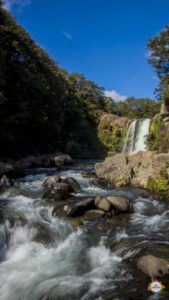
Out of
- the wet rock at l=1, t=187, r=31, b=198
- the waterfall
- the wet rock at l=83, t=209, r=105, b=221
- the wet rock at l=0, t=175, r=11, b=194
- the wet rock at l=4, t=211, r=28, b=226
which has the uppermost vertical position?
the waterfall

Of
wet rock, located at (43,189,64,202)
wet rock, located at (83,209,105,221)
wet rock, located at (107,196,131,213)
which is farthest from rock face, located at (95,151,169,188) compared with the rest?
wet rock, located at (83,209,105,221)

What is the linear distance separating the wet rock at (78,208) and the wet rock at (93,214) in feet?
0.75

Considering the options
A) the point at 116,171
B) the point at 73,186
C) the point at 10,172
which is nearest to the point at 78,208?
the point at 73,186

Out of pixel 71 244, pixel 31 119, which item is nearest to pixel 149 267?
pixel 71 244

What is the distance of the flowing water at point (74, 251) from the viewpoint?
591cm

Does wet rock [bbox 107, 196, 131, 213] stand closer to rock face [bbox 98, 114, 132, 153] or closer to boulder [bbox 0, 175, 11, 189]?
boulder [bbox 0, 175, 11, 189]

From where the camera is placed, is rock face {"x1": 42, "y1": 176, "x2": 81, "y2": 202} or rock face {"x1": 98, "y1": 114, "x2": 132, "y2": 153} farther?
rock face {"x1": 98, "y1": 114, "x2": 132, "y2": 153}

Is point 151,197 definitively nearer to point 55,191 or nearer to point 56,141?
point 55,191

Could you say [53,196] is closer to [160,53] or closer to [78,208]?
[78,208]

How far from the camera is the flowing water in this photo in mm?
5910

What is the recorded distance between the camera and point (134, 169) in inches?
611

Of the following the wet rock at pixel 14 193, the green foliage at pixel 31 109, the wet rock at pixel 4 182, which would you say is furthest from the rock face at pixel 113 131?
the wet rock at pixel 14 193

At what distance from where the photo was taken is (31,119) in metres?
32.5

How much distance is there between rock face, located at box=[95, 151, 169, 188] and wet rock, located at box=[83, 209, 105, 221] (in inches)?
205
